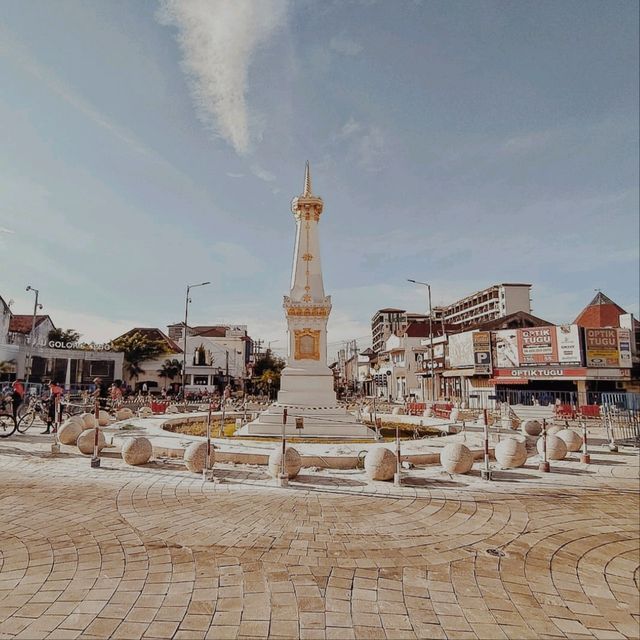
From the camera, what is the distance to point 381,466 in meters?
9.29

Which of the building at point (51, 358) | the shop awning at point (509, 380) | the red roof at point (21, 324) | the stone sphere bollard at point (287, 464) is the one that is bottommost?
the stone sphere bollard at point (287, 464)

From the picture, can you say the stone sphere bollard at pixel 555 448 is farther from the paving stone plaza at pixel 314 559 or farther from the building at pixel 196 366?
the building at pixel 196 366

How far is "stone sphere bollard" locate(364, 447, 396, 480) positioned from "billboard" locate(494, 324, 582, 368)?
113 feet

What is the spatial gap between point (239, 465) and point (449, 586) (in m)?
7.28

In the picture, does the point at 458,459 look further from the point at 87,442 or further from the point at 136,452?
the point at 87,442

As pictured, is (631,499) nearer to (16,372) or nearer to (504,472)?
(504,472)

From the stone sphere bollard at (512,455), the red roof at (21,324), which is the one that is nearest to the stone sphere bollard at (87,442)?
the stone sphere bollard at (512,455)

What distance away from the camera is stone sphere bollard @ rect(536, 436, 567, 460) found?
470 inches

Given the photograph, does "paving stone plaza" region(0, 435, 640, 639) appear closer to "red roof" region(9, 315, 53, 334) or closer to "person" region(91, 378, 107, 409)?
"person" region(91, 378, 107, 409)

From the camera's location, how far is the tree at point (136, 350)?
57469 millimetres

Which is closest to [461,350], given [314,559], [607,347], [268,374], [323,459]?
[607,347]

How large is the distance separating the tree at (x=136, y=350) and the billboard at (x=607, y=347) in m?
51.7

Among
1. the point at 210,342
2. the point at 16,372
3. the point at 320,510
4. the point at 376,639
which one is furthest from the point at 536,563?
the point at 210,342

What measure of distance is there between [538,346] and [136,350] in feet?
161
